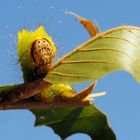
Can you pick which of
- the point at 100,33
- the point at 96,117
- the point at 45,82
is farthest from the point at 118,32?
the point at 96,117

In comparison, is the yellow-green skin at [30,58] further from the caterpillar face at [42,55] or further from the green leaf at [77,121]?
the green leaf at [77,121]

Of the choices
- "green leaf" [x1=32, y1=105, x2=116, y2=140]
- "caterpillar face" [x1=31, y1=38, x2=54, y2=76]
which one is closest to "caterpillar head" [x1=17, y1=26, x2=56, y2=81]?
"caterpillar face" [x1=31, y1=38, x2=54, y2=76]

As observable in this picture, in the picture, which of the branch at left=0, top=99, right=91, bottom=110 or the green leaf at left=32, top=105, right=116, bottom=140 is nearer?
the branch at left=0, top=99, right=91, bottom=110

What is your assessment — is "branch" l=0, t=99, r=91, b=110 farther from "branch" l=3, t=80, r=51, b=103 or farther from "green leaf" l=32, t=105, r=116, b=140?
"green leaf" l=32, t=105, r=116, b=140

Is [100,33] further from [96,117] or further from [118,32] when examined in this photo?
[96,117]

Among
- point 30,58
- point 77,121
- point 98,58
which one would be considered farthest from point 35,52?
point 77,121

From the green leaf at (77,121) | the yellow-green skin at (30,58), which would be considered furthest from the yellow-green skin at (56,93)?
the green leaf at (77,121)
